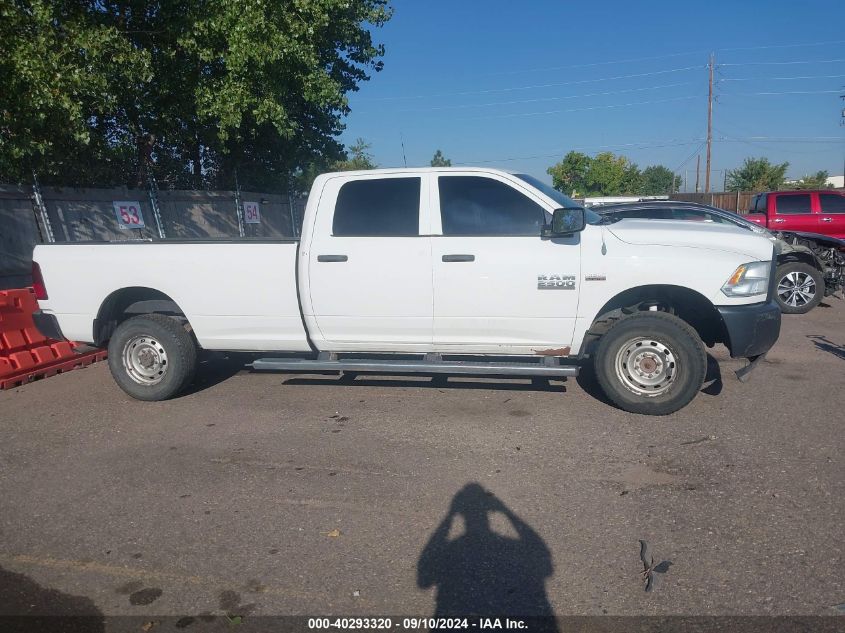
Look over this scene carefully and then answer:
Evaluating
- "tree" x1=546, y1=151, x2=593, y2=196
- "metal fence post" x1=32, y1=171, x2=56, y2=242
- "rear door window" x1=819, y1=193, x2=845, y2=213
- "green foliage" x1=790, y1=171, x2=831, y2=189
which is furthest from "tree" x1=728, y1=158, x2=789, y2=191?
"metal fence post" x1=32, y1=171, x2=56, y2=242

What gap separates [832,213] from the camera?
1350cm

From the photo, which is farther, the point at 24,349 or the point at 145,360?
the point at 24,349

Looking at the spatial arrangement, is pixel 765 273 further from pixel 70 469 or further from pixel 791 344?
pixel 70 469

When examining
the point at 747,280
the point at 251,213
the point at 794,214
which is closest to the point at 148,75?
the point at 251,213

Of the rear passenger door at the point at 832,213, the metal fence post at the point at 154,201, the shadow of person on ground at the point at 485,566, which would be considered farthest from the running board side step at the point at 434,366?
the rear passenger door at the point at 832,213

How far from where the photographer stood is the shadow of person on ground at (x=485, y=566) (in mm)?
2754

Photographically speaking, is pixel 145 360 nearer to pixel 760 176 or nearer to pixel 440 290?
pixel 440 290

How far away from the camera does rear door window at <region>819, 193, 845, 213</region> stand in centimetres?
1352

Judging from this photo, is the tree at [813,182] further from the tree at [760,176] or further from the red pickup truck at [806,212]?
the red pickup truck at [806,212]

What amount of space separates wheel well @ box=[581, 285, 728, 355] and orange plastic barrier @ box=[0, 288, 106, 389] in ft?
20.0

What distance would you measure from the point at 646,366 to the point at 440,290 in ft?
6.04

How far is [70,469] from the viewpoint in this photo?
4.39 meters

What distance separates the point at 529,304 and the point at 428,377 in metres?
1.67

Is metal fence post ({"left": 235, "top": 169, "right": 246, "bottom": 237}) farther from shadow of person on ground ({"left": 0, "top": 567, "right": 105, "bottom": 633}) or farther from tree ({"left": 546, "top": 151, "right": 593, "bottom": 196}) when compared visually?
tree ({"left": 546, "top": 151, "right": 593, "bottom": 196})
